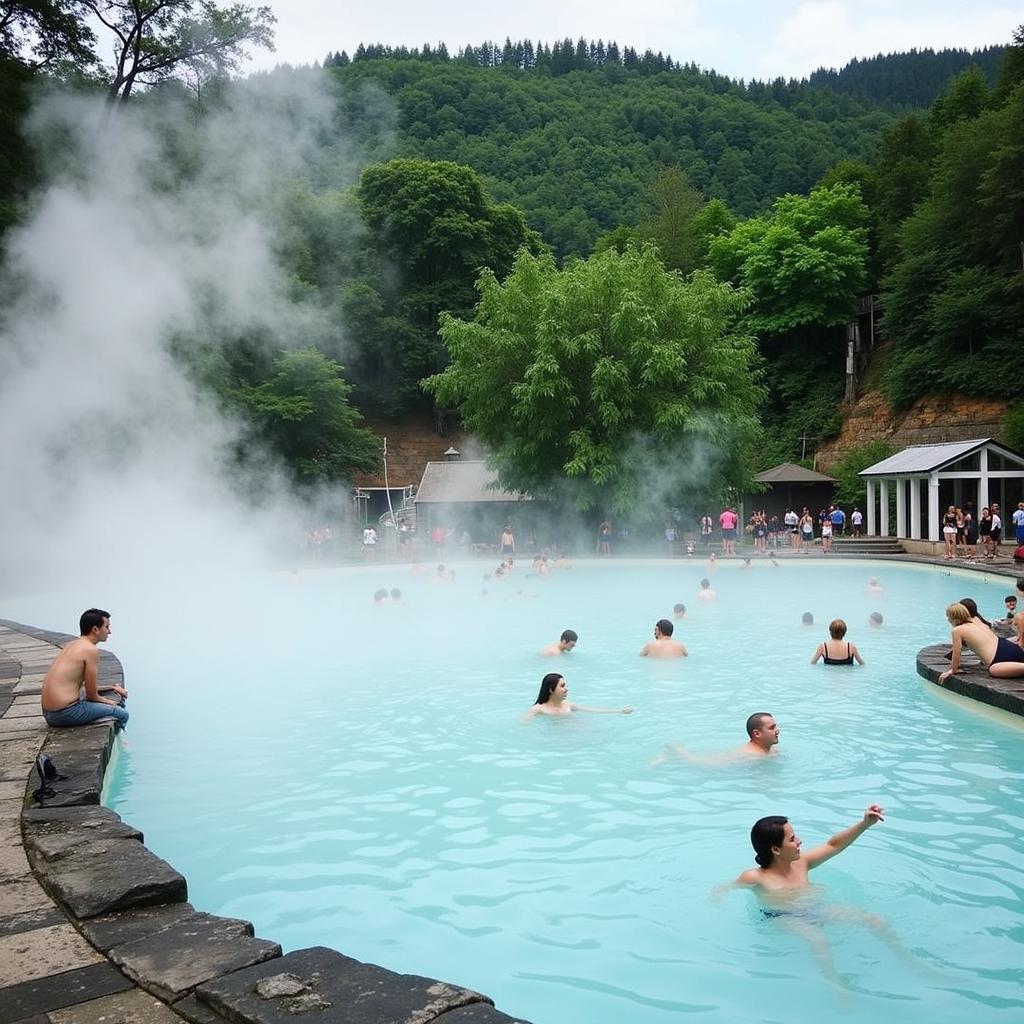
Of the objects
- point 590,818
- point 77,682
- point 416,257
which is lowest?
point 590,818

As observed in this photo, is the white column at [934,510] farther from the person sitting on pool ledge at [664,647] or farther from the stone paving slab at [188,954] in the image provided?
the stone paving slab at [188,954]

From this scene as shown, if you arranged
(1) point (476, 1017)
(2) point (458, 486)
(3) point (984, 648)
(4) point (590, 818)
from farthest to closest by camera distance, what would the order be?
(2) point (458, 486) < (3) point (984, 648) < (4) point (590, 818) < (1) point (476, 1017)

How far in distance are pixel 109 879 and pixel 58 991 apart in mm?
885

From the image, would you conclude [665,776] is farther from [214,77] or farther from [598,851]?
[214,77]

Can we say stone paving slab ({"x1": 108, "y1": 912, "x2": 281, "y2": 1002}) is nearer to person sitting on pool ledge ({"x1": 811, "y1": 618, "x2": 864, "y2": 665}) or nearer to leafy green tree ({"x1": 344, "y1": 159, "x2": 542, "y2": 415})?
person sitting on pool ledge ({"x1": 811, "y1": 618, "x2": 864, "y2": 665})

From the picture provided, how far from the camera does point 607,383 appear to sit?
28.0m

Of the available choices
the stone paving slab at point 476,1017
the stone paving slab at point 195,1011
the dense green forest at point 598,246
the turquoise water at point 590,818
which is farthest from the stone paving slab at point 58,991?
the dense green forest at point 598,246

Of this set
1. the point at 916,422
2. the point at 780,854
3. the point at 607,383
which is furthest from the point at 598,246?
the point at 780,854

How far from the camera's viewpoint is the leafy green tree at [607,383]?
28.2m

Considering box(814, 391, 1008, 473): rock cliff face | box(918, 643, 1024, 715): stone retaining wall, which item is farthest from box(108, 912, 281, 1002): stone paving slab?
box(814, 391, 1008, 473): rock cliff face

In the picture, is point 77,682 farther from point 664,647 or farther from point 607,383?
point 607,383

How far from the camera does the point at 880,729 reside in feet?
26.4

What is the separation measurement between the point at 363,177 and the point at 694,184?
102 feet

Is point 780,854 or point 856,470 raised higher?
point 856,470
